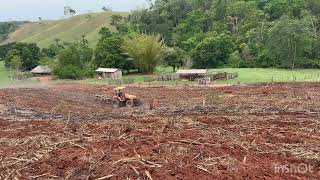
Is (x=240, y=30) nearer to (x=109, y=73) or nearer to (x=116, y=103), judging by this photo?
(x=109, y=73)

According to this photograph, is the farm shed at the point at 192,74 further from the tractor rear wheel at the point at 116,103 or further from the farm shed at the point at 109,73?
the tractor rear wheel at the point at 116,103

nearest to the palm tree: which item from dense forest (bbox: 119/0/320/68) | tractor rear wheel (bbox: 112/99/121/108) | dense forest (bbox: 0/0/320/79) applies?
dense forest (bbox: 0/0/320/79)

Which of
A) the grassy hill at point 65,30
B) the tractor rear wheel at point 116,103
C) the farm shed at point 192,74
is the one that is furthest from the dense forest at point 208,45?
the tractor rear wheel at point 116,103

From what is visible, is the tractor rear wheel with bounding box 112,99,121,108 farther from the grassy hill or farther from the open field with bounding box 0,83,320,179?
the grassy hill

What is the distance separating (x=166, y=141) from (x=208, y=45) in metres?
45.9

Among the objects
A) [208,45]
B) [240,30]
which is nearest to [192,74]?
[208,45]

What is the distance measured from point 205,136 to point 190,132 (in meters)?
0.88

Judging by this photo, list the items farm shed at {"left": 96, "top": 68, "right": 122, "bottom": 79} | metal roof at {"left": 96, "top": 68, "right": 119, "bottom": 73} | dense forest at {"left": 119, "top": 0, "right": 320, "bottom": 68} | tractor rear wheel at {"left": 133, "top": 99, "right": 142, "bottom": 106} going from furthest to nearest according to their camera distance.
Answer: dense forest at {"left": 119, "top": 0, "right": 320, "bottom": 68}
farm shed at {"left": 96, "top": 68, "right": 122, "bottom": 79}
metal roof at {"left": 96, "top": 68, "right": 119, "bottom": 73}
tractor rear wheel at {"left": 133, "top": 99, "right": 142, "bottom": 106}

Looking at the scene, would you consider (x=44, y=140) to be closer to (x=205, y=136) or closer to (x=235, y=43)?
(x=205, y=136)

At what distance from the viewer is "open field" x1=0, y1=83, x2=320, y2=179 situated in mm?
12586

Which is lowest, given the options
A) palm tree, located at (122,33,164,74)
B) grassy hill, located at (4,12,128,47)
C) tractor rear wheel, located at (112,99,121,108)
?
tractor rear wheel, located at (112,99,121,108)

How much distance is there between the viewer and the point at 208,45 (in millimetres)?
60438

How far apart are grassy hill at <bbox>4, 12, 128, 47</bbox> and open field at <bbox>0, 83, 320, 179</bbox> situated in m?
72.6

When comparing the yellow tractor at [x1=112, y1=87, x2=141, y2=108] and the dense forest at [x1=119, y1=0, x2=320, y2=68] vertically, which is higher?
the dense forest at [x1=119, y1=0, x2=320, y2=68]
